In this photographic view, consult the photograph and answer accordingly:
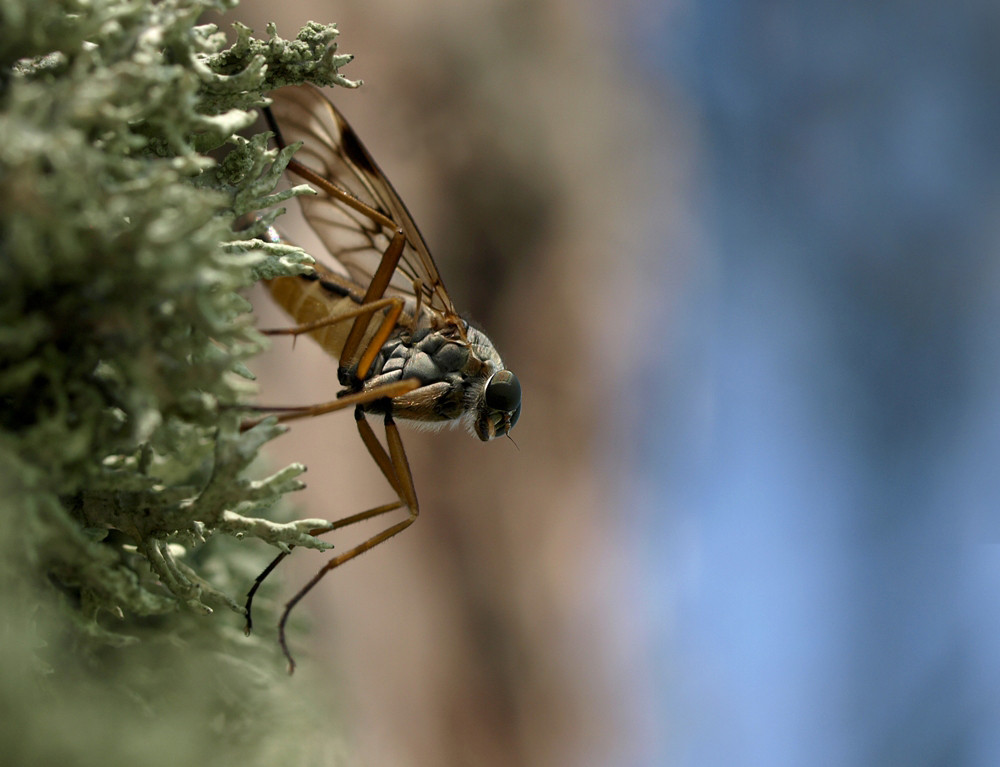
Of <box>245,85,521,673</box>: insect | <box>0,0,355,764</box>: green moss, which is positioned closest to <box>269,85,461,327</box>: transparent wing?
<box>245,85,521,673</box>: insect

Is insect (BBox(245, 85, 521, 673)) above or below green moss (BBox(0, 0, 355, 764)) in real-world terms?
below

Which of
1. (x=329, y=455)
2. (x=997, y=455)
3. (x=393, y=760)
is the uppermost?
(x=997, y=455)

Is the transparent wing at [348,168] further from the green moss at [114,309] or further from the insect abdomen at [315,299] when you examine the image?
the green moss at [114,309]

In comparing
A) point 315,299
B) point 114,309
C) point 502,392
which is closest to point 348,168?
point 315,299

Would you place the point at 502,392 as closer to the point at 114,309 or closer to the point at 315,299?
the point at 315,299

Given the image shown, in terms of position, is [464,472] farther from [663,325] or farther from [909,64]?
[909,64]

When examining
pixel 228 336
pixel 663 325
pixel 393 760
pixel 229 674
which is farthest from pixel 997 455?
pixel 228 336

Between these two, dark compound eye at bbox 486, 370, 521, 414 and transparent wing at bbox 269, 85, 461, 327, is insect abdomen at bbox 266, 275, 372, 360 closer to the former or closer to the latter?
transparent wing at bbox 269, 85, 461, 327
